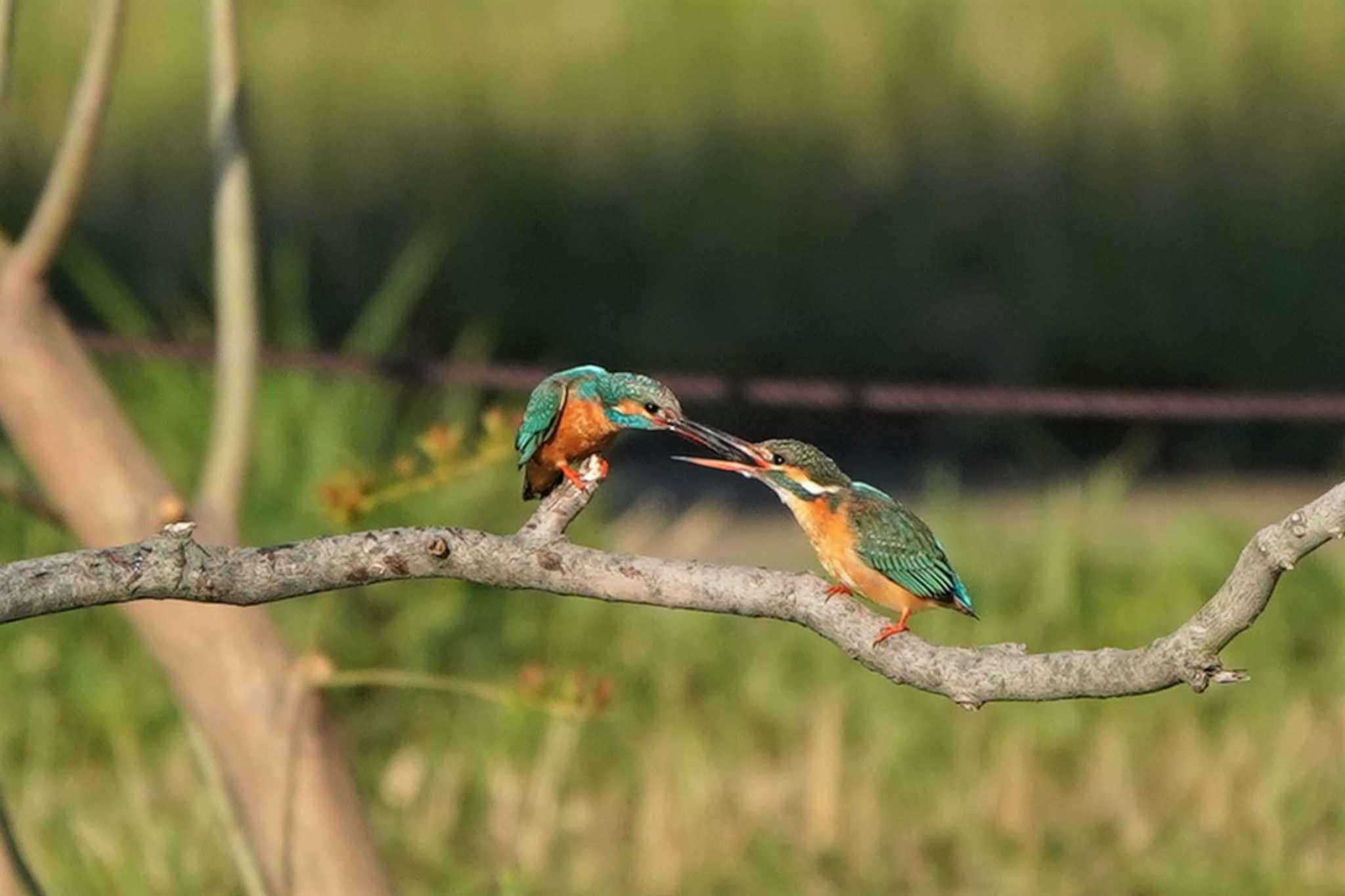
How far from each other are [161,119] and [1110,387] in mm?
3564

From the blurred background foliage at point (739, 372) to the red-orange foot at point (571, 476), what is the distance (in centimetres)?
28

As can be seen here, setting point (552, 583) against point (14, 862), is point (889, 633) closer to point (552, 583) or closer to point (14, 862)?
Result: point (552, 583)

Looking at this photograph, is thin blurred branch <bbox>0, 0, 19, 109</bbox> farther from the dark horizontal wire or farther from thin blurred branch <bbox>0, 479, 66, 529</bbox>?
the dark horizontal wire

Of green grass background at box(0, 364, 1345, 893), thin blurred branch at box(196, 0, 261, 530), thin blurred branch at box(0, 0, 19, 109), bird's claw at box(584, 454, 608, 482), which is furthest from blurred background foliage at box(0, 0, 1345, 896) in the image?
thin blurred branch at box(0, 0, 19, 109)

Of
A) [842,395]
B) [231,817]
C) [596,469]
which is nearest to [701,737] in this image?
[842,395]

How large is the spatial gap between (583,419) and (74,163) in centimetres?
121

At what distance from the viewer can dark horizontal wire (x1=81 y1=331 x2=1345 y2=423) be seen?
347 centimetres

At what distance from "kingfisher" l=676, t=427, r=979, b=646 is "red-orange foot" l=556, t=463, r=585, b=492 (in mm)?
86

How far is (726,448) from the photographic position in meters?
1.22

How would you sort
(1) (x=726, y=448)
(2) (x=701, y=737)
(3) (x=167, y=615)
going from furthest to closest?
(2) (x=701, y=737), (3) (x=167, y=615), (1) (x=726, y=448)

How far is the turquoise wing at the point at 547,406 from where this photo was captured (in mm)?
1347

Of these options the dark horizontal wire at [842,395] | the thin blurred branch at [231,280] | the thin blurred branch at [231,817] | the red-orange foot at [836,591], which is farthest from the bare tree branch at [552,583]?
the dark horizontal wire at [842,395]

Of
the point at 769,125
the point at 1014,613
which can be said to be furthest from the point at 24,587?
the point at 769,125

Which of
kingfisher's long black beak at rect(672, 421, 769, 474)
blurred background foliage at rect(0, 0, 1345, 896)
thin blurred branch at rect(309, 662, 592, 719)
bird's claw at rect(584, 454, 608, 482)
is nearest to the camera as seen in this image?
kingfisher's long black beak at rect(672, 421, 769, 474)
